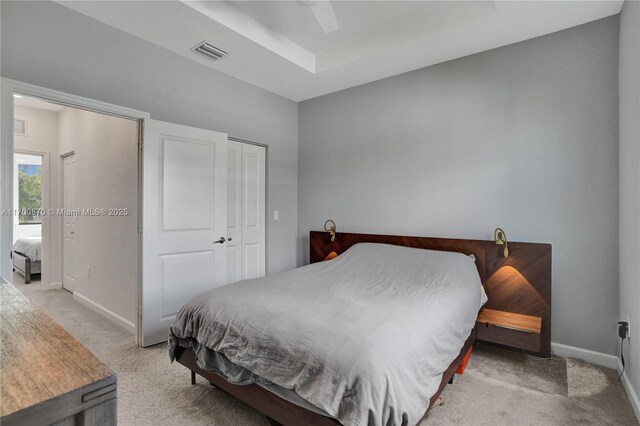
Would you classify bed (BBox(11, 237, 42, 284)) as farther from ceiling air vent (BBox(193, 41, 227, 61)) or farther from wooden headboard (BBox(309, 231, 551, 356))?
wooden headboard (BBox(309, 231, 551, 356))

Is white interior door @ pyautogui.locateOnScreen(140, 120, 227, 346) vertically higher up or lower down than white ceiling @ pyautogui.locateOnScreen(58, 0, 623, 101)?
lower down

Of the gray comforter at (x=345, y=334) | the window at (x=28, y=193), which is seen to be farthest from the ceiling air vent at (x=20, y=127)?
the gray comforter at (x=345, y=334)

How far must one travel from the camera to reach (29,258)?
5.32 meters

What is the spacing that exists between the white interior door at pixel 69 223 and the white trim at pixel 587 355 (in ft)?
18.7

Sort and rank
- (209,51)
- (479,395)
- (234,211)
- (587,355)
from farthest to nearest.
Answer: (234,211), (209,51), (587,355), (479,395)

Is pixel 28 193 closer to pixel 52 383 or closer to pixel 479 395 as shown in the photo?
pixel 52 383

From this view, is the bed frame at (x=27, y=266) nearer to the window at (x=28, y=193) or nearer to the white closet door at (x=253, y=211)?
the window at (x=28, y=193)

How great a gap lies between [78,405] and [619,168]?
3.32 m

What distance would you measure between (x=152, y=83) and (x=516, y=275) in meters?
3.64

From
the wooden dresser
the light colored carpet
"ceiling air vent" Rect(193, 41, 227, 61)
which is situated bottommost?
the light colored carpet

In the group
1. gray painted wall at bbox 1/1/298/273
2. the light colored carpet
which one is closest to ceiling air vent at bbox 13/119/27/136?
gray painted wall at bbox 1/1/298/273

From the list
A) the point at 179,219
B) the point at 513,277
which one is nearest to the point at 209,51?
the point at 179,219

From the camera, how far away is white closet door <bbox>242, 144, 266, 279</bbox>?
13.1ft

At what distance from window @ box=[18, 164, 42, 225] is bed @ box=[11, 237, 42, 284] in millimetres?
665
